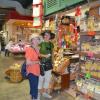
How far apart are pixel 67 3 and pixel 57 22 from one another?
830 mm

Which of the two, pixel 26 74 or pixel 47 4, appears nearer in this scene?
pixel 26 74

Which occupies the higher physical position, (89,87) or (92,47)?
(92,47)

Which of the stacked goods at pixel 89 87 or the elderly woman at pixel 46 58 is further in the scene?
the elderly woman at pixel 46 58

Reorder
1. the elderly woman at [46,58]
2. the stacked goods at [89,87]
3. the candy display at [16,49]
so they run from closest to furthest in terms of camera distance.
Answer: the stacked goods at [89,87] < the elderly woman at [46,58] < the candy display at [16,49]

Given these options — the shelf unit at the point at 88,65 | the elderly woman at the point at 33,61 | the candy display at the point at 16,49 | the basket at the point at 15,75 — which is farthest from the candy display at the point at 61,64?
the candy display at the point at 16,49

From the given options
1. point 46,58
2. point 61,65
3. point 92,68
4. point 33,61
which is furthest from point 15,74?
point 92,68

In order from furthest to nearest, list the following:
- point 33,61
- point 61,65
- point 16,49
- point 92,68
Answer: point 16,49
point 61,65
point 33,61
point 92,68

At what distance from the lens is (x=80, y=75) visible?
509 cm

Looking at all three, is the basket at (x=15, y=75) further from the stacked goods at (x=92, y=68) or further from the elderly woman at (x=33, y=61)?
the stacked goods at (x=92, y=68)

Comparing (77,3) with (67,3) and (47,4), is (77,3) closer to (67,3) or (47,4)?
(67,3)


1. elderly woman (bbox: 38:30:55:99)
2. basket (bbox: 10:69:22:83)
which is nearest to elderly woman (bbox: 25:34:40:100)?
elderly woman (bbox: 38:30:55:99)

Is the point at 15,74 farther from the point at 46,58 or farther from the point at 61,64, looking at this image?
the point at 46,58

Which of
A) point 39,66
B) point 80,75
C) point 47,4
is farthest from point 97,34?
point 47,4

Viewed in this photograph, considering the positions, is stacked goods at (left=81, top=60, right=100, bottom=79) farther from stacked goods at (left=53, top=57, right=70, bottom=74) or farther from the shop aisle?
stacked goods at (left=53, top=57, right=70, bottom=74)
